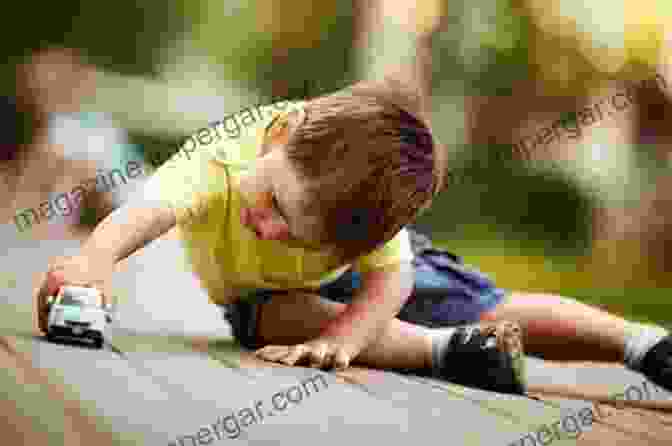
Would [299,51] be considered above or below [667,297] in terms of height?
above

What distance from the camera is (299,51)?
1.02 meters

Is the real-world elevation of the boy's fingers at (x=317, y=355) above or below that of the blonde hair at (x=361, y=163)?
below

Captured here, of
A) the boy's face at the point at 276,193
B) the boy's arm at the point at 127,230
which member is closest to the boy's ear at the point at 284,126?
the boy's face at the point at 276,193

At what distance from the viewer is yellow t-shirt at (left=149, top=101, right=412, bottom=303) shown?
0.98 meters

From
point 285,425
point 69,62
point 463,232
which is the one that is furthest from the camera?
point 463,232

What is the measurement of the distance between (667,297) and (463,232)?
26cm

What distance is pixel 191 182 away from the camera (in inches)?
38.8

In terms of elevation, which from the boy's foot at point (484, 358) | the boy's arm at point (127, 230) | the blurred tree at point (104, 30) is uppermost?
the blurred tree at point (104, 30)

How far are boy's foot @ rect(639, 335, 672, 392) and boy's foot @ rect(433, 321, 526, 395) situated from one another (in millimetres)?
155

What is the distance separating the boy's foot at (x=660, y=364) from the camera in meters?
1.07

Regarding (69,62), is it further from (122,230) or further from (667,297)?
(667,297)

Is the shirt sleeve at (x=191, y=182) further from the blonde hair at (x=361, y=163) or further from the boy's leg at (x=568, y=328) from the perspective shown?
the boy's leg at (x=568, y=328)

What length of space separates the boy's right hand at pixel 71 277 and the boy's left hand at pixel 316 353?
0.17m

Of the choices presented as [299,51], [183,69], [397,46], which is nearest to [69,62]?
[183,69]
